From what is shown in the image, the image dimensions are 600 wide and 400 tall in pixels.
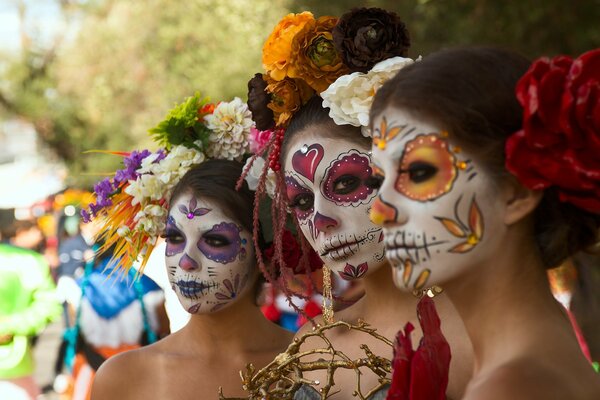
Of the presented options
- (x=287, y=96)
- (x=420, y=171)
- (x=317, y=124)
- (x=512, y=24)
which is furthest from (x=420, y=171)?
(x=512, y=24)

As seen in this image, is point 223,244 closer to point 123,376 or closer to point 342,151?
point 123,376

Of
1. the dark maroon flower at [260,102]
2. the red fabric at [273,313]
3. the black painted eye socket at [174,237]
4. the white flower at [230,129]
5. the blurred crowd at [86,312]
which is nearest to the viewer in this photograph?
the dark maroon flower at [260,102]

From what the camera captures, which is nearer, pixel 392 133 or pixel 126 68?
pixel 392 133

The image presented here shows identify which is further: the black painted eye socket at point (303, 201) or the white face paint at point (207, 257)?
the white face paint at point (207, 257)

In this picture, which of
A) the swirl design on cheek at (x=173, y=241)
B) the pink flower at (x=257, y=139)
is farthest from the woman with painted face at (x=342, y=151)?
the swirl design on cheek at (x=173, y=241)

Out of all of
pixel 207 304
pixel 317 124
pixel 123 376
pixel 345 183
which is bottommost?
pixel 123 376

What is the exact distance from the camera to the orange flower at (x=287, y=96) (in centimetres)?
380

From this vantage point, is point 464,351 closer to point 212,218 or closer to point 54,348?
point 212,218

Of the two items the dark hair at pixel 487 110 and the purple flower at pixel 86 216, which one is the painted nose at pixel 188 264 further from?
the dark hair at pixel 487 110

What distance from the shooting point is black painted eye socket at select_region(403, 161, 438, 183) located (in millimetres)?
2512

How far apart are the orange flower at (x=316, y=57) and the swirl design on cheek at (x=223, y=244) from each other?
0.77 metres

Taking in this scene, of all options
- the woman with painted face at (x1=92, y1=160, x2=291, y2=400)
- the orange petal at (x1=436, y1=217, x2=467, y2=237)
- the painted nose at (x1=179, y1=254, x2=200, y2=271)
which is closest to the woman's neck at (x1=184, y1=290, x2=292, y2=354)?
the woman with painted face at (x1=92, y1=160, x2=291, y2=400)

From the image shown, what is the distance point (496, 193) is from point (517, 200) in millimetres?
52

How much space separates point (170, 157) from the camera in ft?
14.6
